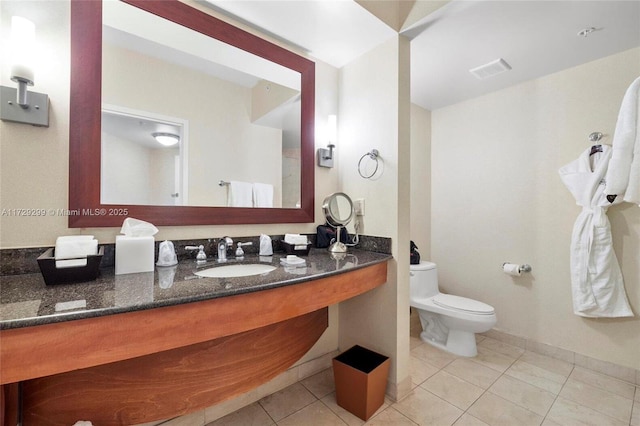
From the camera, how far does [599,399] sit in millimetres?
1587

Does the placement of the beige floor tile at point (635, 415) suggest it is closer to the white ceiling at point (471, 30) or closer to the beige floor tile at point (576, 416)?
the beige floor tile at point (576, 416)

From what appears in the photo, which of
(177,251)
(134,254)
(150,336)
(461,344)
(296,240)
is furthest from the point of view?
(461,344)

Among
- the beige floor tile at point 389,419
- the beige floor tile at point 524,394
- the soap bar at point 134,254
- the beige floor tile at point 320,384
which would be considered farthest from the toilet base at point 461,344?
the soap bar at point 134,254

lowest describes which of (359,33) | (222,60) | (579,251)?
(579,251)

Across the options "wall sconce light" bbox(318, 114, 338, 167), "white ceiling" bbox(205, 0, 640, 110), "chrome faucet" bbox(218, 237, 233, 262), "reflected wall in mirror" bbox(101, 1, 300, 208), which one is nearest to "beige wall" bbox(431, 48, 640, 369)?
"white ceiling" bbox(205, 0, 640, 110)

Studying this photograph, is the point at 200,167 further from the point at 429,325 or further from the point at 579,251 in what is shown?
the point at 579,251

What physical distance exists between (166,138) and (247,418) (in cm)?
156

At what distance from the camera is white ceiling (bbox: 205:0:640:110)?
55.6 inches

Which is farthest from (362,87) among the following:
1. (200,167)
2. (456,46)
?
(200,167)

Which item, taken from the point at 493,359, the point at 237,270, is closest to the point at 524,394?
the point at 493,359

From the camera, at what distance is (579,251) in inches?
72.6

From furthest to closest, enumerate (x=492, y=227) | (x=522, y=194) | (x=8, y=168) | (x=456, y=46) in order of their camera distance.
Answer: (x=492, y=227)
(x=522, y=194)
(x=456, y=46)
(x=8, y=168)

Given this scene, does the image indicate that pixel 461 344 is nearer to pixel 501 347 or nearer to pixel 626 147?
pixel 501 347

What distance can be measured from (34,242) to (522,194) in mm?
3111
